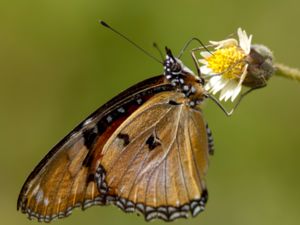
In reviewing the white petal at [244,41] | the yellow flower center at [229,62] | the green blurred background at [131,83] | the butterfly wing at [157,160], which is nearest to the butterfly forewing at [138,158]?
the butterfly wing at [157,160]

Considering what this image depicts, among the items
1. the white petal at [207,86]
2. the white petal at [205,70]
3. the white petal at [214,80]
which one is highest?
the white petal at [205,70]

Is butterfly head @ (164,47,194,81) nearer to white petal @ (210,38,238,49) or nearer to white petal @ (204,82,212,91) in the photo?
white petal @ (204,82,212,91)

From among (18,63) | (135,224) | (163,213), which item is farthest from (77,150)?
(18,63)

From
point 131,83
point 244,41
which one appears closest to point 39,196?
point 244,41

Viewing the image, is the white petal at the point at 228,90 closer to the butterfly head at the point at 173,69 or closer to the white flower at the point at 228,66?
the white flower at the point at 228,66

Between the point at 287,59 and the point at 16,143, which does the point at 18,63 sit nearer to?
the point at 16,143

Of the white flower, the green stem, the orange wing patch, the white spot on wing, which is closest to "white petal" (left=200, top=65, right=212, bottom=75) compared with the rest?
the white flower

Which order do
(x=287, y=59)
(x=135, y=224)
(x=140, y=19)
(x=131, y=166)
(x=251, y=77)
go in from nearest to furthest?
1. (x=251, y=77)
2. (x=131, y=166)
3. (x=135, y=224)
4. (x=287, y=59)
5. (x=140, y=19)

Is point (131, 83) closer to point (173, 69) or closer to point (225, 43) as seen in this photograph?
point (173, 69)
